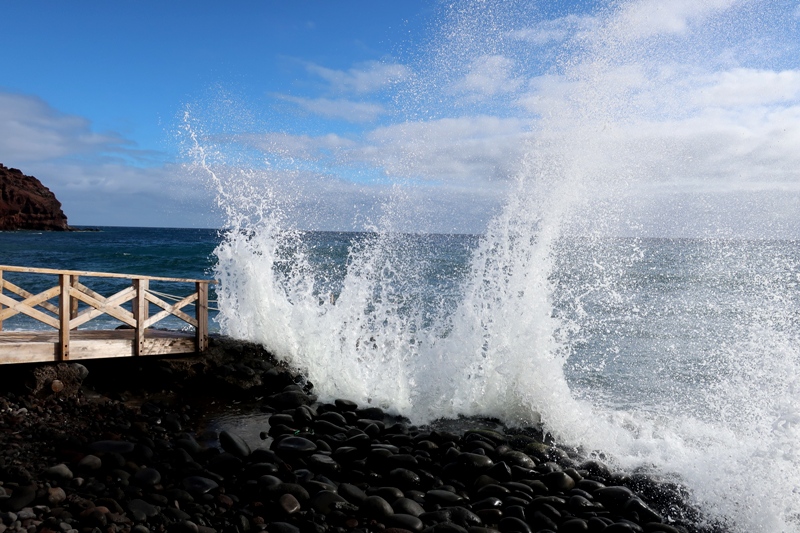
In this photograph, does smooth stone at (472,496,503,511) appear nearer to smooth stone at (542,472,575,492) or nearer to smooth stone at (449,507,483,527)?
smooth stone at (449,507,483,527)

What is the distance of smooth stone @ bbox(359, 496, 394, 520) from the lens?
5543 millimetres

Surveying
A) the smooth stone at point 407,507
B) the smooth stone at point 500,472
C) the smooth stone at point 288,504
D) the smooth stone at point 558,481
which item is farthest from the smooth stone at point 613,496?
the smooth stone at point 288,504

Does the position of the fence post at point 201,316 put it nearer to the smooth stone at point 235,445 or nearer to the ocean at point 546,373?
the ocean at point 546,373

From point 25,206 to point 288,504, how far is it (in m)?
127

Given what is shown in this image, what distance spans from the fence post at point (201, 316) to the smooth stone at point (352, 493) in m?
5.57

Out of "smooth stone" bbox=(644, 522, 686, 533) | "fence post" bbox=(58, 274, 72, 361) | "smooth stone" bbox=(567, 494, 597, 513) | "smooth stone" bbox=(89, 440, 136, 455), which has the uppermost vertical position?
"fence post" bbox=(58, 274, 72, 361)

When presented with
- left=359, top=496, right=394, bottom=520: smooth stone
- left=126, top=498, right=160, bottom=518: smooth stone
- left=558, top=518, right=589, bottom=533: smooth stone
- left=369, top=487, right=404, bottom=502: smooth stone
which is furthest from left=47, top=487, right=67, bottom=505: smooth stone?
left=558, top=518, right=589, bottom=533: smooth stone

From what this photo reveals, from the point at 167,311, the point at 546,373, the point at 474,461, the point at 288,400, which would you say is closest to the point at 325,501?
the point at 474,461

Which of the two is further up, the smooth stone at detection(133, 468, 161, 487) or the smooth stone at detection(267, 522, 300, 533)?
the smooth stone at detection(133, 468, 161, 487)

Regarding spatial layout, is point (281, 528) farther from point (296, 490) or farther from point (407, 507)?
point (407, 507)

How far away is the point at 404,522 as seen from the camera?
536 centimetres

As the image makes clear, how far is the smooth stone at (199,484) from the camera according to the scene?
19.1 feet

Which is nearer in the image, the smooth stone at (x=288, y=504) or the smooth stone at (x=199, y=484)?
the smooth stone at (x=288, y=504)

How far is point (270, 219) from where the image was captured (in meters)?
12.8
